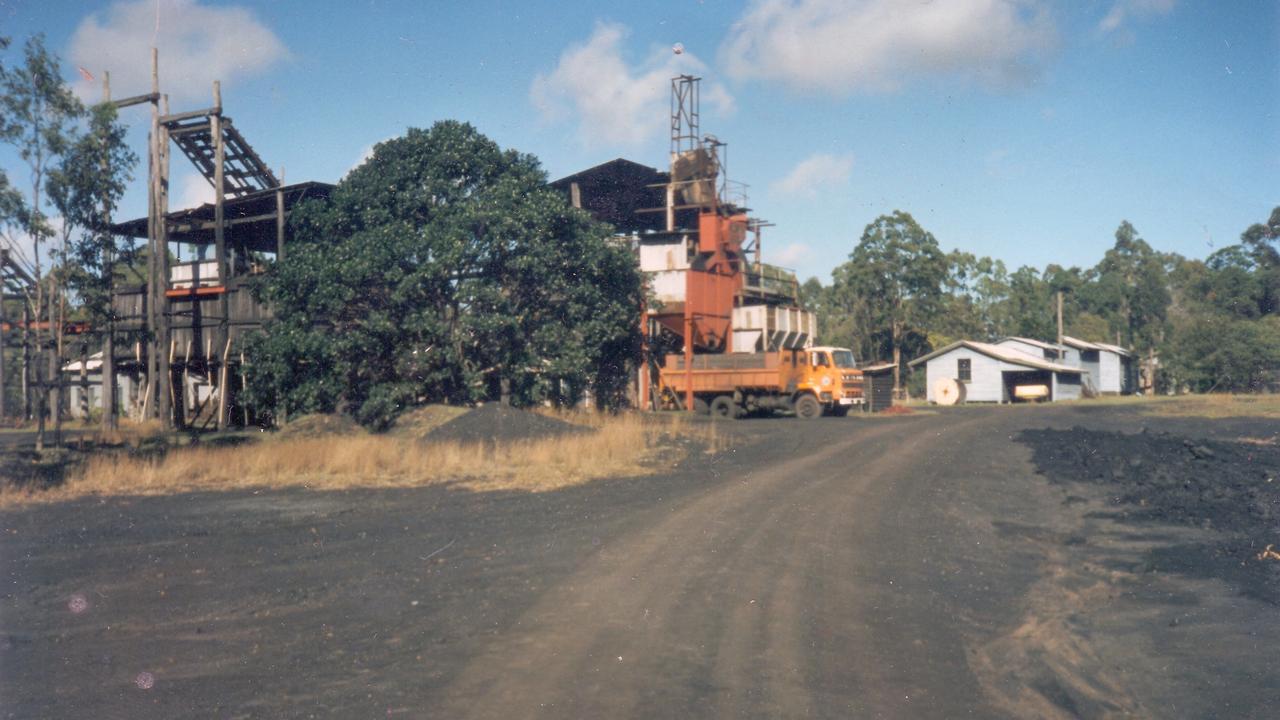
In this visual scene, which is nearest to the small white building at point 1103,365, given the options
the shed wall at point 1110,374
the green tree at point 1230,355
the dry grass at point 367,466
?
the shed wall at point 1110,374

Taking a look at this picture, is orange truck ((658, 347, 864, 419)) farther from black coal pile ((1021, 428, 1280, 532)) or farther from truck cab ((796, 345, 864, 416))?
black coal pile ((1021, 428, 1280, 532))

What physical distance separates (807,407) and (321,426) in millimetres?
17770

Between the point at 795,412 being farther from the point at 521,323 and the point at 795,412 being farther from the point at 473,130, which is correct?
the point at 473,130

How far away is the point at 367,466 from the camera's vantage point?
61.6 feet

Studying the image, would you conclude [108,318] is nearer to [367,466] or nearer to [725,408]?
[367,466]

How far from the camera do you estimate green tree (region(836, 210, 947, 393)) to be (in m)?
72.9

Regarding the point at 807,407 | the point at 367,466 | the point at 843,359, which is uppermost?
the point at 843,359

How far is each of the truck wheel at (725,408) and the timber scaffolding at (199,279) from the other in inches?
660

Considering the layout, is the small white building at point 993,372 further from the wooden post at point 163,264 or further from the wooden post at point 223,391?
the wooden post at point 163,264

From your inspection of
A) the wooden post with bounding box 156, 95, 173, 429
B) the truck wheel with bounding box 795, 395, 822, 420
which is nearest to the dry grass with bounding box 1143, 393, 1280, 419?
the truck wheel with bounding box 795, 395, 822, 420

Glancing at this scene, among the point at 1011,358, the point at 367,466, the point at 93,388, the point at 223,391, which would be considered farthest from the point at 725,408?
the point at 93,388

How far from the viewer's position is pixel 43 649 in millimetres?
7055

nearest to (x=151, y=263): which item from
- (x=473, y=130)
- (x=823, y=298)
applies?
(x=473, y=130)

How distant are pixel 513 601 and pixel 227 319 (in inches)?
1222
